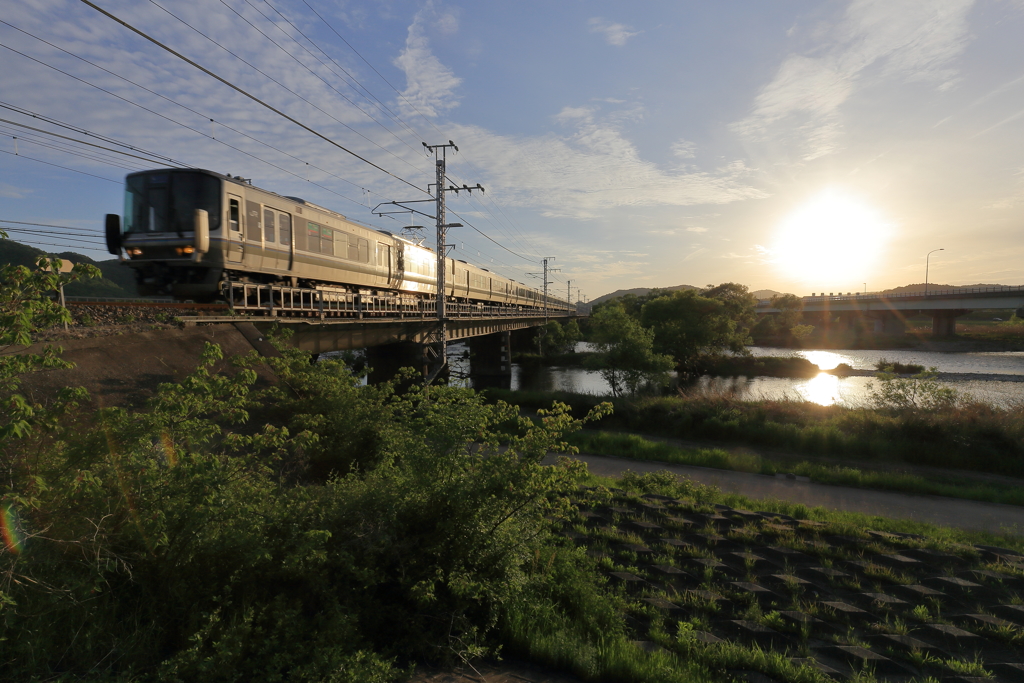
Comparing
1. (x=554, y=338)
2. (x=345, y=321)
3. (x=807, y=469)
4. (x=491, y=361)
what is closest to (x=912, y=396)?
(x=807, y=469)

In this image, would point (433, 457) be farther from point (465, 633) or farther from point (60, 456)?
point (60, 456)

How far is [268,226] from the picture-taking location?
1519 centimetres

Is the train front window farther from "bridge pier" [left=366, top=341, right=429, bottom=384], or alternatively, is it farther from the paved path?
the paved path

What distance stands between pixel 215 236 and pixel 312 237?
443 centimetres

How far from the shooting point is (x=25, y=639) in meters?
3.71

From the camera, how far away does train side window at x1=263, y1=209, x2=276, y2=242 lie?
14992 millimetres

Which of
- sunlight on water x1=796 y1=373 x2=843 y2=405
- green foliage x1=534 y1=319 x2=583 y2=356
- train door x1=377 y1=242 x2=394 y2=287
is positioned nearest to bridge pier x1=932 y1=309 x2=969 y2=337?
sunlight on water x1=796 y1=373 x2=843 y2=405

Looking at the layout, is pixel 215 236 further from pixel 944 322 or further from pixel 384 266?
pixel 944 322

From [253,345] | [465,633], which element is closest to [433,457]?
[465,633]

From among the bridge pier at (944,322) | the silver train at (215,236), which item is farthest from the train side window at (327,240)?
the bridge pier at (944,322)

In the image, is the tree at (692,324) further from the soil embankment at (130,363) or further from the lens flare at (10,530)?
the lens flare at (10,530)

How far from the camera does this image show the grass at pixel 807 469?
13367 mm

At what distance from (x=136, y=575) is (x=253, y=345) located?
863 cm

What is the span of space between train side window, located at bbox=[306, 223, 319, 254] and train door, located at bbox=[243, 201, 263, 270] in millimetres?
2397
